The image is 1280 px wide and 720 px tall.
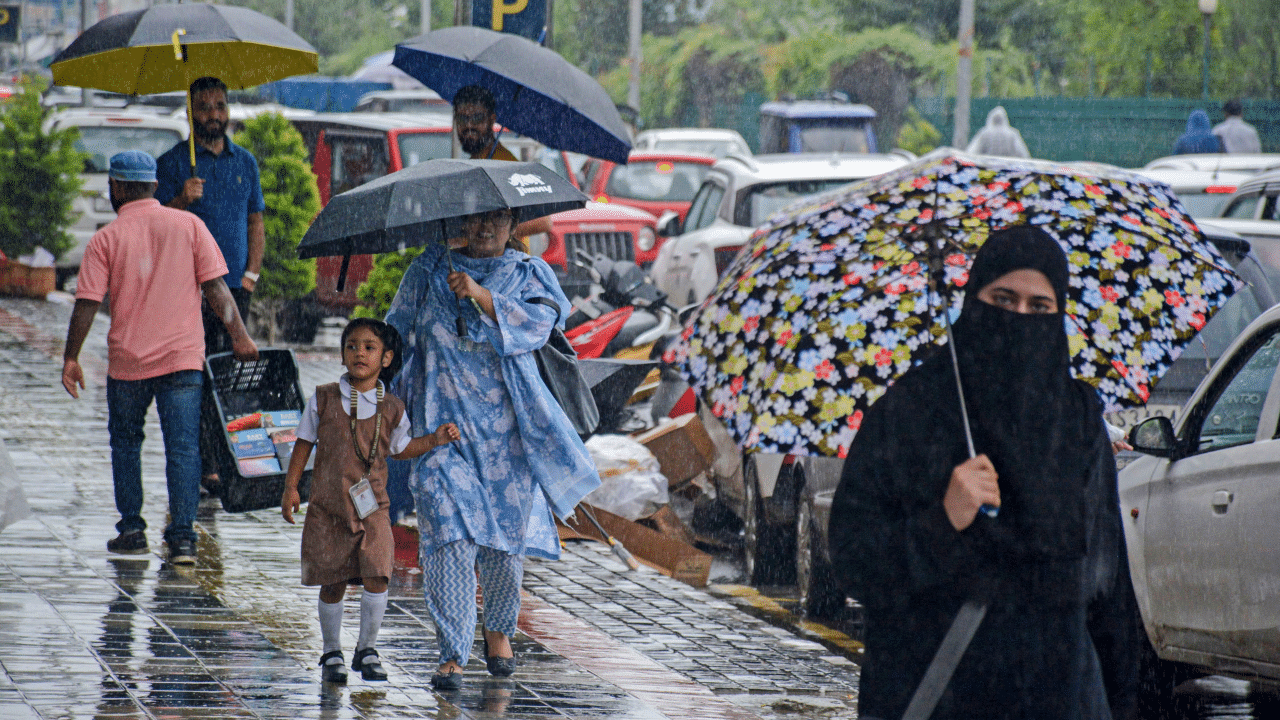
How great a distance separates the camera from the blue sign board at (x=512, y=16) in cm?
928

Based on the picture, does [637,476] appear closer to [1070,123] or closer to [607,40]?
[1070,123]

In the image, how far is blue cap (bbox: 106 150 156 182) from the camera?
7781mm

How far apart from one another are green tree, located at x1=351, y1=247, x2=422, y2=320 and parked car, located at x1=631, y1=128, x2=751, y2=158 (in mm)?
20139

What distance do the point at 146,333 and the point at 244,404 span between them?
3.59 ft

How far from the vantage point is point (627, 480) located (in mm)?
9172

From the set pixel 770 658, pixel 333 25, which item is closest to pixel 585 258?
pixel 770 658

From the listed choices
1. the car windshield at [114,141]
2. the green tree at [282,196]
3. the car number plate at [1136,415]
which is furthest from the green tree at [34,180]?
the car number plate at [1136,415]

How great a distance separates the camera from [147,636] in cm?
636

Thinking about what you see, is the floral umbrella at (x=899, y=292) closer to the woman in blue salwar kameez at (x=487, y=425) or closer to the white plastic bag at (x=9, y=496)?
the woman in blue salwar kameez at (x=487, y=425)

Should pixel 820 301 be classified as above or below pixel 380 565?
above

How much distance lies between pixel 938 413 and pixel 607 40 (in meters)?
60.6

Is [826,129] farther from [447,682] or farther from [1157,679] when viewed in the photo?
[447,682]

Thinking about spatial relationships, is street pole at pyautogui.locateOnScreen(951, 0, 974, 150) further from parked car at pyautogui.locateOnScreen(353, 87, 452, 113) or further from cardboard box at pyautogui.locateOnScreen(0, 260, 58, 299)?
cardboard box at pyautogui.locateOnScreen(0, 260, 58, 299)

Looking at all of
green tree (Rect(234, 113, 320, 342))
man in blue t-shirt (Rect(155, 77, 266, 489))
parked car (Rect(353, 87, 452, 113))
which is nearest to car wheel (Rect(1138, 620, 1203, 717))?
man in blue t-shirt (Rect(155, 77, 266, 489))
